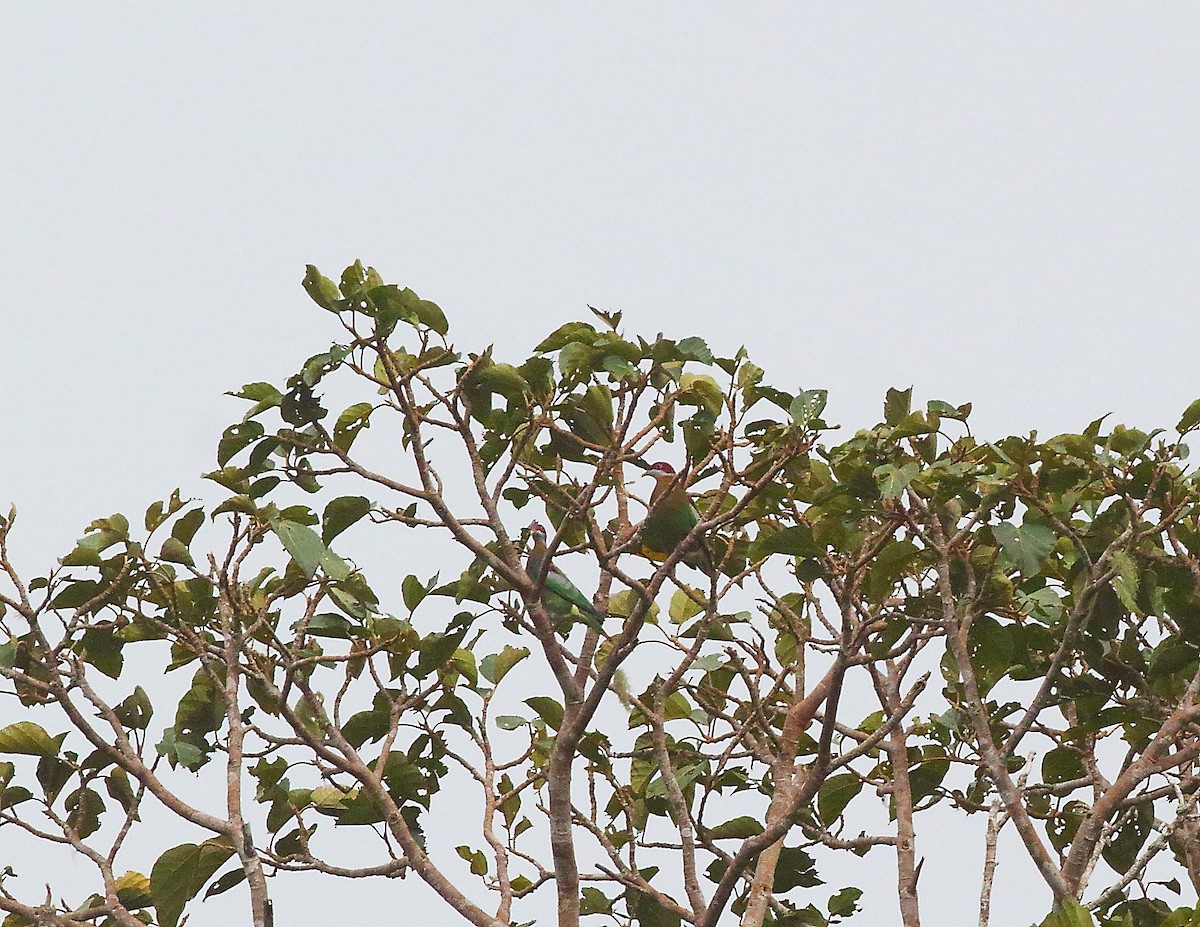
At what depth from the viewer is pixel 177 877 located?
463cm

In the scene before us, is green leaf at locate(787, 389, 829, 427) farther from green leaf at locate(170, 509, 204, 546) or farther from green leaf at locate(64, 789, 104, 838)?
green leaf at locate(64, 789, 104, 838)

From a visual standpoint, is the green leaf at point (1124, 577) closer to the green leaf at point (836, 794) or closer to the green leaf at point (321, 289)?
the green leaf at point (836, 794)

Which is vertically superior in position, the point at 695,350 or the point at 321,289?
the point at 321,289

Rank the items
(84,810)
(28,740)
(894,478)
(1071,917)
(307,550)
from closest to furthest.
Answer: (1071,917)
(894,478)
(307,550)
(28,740)
(84,810)

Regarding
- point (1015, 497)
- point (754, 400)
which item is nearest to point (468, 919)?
point (754, 400)

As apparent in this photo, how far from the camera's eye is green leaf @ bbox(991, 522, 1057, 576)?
13.1 ft

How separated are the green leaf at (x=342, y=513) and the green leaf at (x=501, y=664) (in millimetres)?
996

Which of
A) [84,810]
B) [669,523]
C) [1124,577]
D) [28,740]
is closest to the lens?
[1124,577]

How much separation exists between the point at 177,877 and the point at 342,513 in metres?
1.46

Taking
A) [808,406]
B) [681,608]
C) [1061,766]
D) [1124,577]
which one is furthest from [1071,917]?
[681,608]

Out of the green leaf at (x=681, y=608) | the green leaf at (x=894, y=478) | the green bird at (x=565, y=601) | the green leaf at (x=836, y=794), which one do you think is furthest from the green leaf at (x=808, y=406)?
the green leaf at (x=836, y=794)

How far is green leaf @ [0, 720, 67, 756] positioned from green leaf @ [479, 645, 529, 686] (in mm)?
1482

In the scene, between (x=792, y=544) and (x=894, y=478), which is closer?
(x=894, y=478)

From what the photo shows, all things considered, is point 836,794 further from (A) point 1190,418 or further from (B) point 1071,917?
(A) point 1190,418
